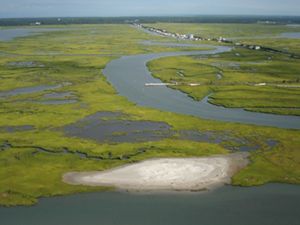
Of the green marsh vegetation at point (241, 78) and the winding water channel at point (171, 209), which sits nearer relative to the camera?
the winding water channel at point (171, 209)

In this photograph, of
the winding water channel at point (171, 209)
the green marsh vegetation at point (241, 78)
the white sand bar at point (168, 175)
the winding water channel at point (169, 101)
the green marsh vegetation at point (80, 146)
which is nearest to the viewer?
the winding water channel at point (171, 209)

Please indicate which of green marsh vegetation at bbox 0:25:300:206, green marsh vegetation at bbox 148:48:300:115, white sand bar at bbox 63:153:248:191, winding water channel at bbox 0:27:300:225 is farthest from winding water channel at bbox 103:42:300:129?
winding water channel at bbox 0:27:300:225

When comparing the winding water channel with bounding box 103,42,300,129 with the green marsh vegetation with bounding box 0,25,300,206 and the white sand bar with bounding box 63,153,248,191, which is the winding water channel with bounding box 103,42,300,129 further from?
the white sand bar with bounding box 63,153,248,191

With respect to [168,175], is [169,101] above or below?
above

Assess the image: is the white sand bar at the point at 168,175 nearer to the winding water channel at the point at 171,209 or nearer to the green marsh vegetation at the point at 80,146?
the green marsh vegetation at the point at 80,146

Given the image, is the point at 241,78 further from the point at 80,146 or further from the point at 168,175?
the point at 168,175

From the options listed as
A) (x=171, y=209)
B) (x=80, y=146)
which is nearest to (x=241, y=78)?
(x=80, y=146)

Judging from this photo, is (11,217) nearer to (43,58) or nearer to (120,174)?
(120,174)

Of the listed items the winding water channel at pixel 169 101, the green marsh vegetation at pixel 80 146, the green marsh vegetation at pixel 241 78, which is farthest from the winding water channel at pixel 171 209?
the green marsh vegetation at pixel 241 78

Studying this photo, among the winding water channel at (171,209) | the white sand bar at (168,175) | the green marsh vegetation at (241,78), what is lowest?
the winding water channel at (171,209)
